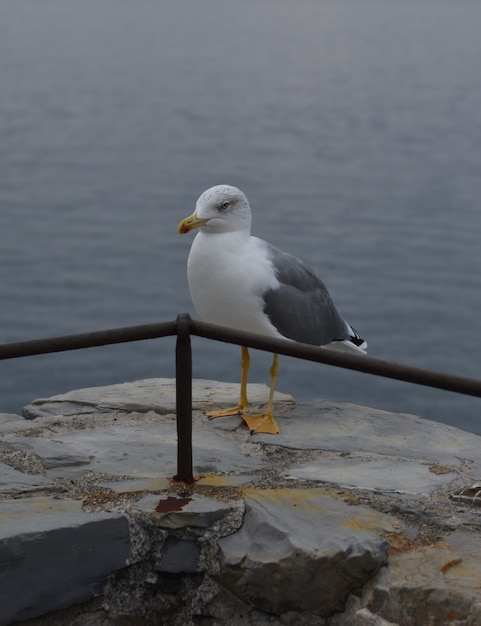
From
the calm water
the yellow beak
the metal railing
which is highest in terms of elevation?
the yellow beak

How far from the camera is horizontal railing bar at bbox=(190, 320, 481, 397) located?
3883 millimetres

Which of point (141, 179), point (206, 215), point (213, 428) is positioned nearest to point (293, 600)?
point (213, 428)

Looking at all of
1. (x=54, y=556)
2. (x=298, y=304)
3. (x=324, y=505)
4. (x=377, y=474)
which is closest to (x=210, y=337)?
(x=324, y=505)

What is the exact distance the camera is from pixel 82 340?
410 centimetres

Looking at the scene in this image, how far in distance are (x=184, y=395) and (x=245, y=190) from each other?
19.1m

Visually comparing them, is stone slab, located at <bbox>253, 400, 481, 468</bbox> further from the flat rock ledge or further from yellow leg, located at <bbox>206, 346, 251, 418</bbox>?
the flat rock ledge

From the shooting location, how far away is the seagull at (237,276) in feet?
19.5

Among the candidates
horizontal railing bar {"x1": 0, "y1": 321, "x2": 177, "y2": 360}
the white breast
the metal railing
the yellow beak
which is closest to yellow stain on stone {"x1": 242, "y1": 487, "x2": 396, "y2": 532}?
the metal railing

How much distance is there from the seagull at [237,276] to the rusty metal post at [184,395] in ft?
4.26

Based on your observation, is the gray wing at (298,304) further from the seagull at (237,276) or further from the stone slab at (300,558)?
the stone slab at (300,558)

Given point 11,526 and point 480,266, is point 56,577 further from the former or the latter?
point 480,266

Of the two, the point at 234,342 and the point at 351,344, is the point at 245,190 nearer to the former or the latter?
the point at 351,344

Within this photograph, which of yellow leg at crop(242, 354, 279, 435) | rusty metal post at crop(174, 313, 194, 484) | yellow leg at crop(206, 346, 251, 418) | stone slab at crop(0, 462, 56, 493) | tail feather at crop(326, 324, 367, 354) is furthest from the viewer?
tail feather at crop(326, 324, 367, 354)

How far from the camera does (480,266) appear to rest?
62.0 feet
